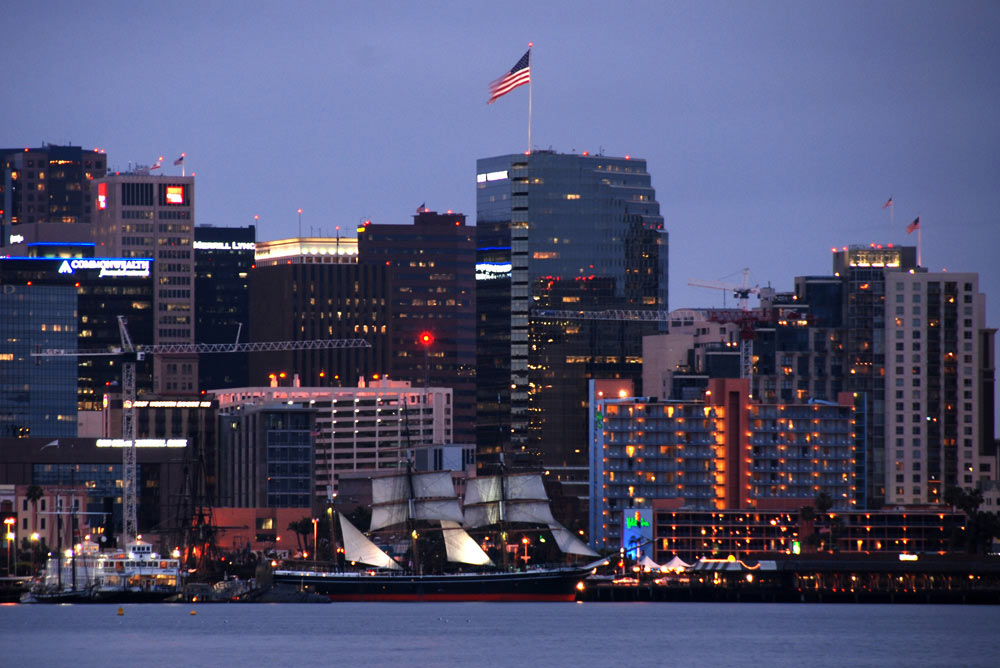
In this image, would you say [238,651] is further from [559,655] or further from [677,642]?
[677,642]

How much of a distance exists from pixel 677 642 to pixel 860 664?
2153 centimetres

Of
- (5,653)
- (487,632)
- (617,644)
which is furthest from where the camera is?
(487,632)

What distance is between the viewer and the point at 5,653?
6777 inches

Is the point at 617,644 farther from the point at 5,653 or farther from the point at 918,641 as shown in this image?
the point at 5,653

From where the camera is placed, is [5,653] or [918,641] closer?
[5,653]

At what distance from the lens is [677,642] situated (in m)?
190

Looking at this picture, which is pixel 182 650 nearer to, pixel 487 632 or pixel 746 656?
pixel 487 632

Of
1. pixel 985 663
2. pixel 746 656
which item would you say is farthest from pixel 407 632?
pixel 985 663

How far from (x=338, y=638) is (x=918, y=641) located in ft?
166

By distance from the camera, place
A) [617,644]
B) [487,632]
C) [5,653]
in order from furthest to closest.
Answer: [487,632] < [617,644] < [5,653]

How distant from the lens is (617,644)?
7323 inches

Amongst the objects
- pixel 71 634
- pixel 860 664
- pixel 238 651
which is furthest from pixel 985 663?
pixel 71 634

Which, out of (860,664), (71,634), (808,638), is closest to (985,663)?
(860,664)

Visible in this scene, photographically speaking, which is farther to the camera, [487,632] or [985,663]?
[487,632]
